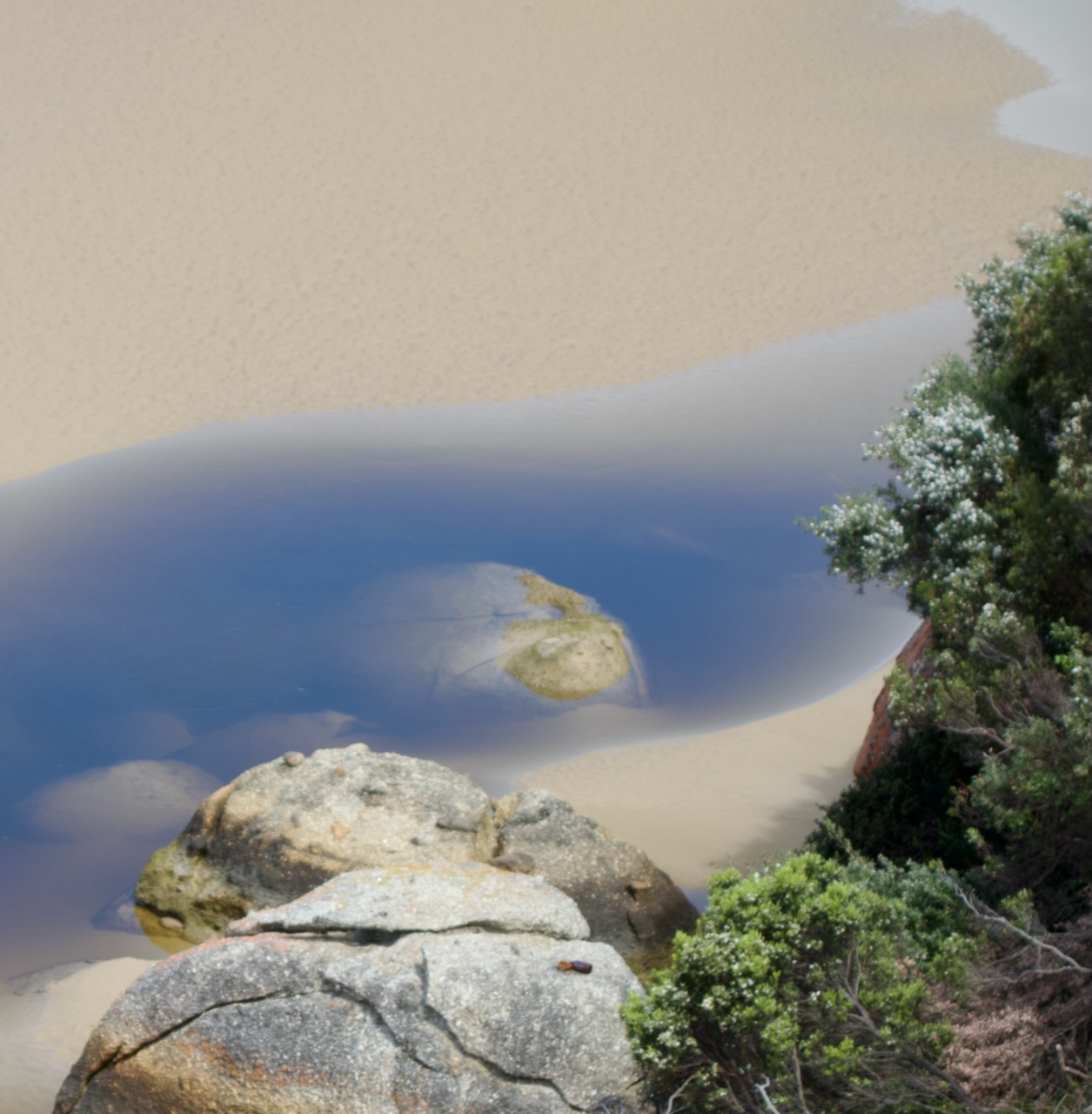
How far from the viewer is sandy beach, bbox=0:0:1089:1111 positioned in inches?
1272

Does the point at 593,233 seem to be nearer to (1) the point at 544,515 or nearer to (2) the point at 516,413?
(2) the point at 516,413

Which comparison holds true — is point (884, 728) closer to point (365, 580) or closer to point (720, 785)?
point (720, 785)

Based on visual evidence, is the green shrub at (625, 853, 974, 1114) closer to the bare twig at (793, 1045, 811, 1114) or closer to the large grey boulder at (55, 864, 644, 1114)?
the bare twig at (793, 1045, 811, 1114)

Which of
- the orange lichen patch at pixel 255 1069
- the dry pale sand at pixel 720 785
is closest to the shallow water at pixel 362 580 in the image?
the dry pale sand at pixel 720 785

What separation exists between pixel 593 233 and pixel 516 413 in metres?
9.18

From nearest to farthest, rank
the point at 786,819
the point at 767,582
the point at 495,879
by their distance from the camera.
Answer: the point at 495,879, the point at 786,819, the point at 767,582

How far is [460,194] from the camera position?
128 ft

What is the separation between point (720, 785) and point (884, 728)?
3223 millimetres

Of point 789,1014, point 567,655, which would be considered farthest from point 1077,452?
point 567,655

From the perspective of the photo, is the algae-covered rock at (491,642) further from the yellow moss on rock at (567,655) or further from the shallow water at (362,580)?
the shallow water at (362,580)

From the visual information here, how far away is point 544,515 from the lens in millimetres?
27141

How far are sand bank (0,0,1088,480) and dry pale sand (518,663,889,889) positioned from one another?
41.6ft

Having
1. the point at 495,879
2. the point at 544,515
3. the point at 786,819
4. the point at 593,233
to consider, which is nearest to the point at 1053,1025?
the point at 495,879

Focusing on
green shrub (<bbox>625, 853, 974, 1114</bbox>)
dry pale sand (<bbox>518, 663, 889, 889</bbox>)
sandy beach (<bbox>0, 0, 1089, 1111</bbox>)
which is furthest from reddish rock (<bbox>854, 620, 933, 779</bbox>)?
green shrub (<bbox>625, 853, 974, 1114</bbox>)
